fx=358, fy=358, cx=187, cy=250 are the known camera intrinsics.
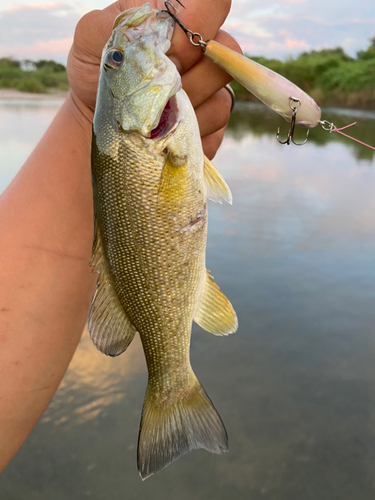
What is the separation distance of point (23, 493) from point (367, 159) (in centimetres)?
949

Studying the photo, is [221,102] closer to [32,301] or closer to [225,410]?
[32,301]

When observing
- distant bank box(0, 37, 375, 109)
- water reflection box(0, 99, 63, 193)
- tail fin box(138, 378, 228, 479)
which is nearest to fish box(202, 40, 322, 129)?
tail fin box(138, 378, 228, 479)

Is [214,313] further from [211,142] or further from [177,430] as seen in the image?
[211,142]

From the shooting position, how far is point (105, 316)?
0.96 meters

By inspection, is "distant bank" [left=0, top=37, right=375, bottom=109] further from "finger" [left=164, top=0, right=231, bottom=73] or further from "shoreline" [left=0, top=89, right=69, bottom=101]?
"finger" [left=164, top=0, right=231, bottom=73]

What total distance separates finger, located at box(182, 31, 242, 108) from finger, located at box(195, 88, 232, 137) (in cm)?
11

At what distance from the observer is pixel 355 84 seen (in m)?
17.6

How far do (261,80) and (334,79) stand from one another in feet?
70.6

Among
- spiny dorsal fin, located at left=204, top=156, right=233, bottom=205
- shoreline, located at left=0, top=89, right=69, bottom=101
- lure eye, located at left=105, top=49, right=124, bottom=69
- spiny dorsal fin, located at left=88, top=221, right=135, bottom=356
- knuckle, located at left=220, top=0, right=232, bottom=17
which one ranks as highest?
shoreline, located at left=0, top=89, right=69, bottom=101

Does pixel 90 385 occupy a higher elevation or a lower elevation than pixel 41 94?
lower

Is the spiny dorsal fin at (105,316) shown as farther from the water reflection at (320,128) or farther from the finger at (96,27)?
the water reflection at (320,128)

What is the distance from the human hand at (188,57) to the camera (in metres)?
0.96

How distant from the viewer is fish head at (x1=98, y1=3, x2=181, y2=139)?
886 millimetres

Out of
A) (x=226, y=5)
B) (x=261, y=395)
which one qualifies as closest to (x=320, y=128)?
(x=261, y=395)
